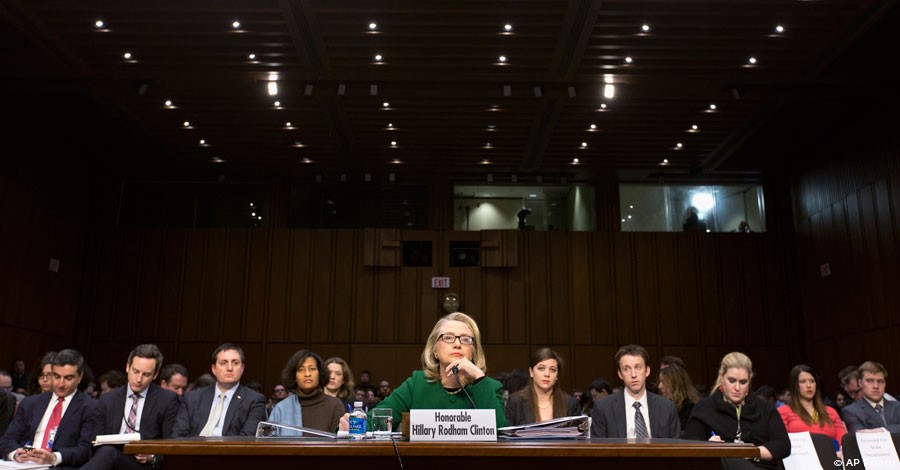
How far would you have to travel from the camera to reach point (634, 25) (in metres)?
8.86

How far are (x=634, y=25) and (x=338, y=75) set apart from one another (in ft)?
14.1

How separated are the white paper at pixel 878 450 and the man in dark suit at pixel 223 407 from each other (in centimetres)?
410

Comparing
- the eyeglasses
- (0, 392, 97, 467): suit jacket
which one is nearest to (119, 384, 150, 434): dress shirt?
(0, 392, 97, 467): suit jacket

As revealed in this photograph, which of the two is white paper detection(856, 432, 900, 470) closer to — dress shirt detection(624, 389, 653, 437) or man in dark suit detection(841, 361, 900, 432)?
dress shirt detection(624, 389, 653, 437)

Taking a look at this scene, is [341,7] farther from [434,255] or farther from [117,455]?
[434,255]

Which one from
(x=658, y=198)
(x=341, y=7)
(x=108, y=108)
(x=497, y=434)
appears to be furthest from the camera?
(x=658, y=198)

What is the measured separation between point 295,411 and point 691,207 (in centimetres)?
1206

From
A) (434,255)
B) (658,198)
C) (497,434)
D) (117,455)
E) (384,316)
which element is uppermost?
(658,198)

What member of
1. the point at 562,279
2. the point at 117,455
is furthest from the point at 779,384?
the point at 117,455

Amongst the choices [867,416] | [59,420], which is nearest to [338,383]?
[59,420]

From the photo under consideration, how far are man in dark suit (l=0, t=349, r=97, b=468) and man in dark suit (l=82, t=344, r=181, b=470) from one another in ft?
0.34

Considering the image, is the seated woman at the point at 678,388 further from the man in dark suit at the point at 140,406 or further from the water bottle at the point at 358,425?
the man in dark suit at the point at 140,406

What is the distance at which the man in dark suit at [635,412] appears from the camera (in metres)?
4.54

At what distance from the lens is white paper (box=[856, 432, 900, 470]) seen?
452 cm
